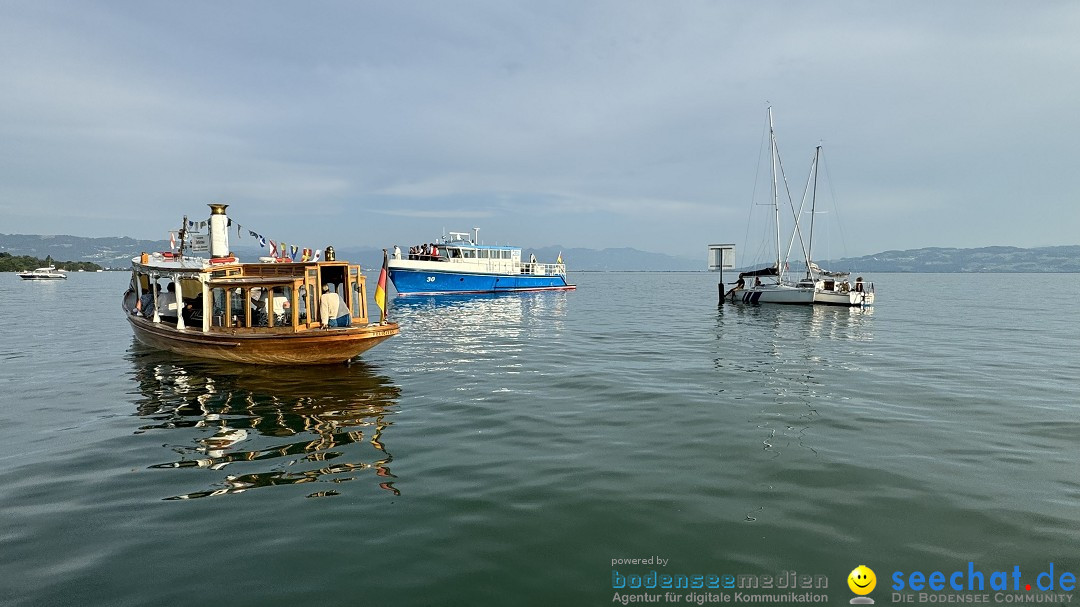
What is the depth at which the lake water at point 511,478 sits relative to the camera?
5469 millimetres

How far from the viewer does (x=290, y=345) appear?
16641 mm

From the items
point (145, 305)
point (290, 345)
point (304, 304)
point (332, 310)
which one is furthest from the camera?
point (145, 305)

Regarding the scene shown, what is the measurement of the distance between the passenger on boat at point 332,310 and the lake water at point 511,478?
194 cm

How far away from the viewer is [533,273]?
2886 inches

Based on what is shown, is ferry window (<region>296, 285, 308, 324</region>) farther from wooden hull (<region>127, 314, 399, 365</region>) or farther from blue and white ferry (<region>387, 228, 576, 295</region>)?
blue and white ferry (<region>387, 228, 576, 295</region>)

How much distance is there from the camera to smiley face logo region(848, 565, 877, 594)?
5.14 m

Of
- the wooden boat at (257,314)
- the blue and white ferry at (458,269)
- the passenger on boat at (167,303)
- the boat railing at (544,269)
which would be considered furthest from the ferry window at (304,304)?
the boat railing at (544,269)

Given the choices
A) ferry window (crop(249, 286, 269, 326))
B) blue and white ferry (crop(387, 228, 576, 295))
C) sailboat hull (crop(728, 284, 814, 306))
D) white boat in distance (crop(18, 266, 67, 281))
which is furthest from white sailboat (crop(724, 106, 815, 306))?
white boat in distance (crop(18, 266, 67, 281))

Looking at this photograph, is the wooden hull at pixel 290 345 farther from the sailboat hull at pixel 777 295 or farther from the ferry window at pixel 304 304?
the sailboat hull at pixel 777 295

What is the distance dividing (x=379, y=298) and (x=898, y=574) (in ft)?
52.4

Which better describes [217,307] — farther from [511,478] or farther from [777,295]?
[777,295]

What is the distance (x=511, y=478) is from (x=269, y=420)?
652 centimetres

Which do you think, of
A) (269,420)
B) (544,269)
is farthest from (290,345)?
(544,269)

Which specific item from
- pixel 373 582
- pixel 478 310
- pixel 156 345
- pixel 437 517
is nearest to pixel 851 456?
pixel 437 517
